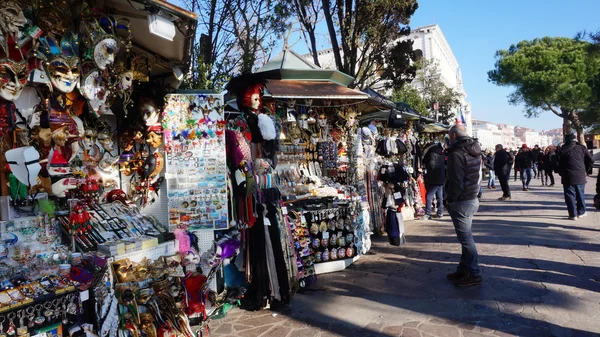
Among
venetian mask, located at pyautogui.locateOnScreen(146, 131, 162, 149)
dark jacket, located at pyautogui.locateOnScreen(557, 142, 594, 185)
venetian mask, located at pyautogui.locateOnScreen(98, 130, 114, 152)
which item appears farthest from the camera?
dark jacket, located at pyautogui.locateOnScreen(557, 142, 594, 185)

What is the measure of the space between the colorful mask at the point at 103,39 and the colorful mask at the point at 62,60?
11 cm

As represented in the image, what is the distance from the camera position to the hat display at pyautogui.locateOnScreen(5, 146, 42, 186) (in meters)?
2.54

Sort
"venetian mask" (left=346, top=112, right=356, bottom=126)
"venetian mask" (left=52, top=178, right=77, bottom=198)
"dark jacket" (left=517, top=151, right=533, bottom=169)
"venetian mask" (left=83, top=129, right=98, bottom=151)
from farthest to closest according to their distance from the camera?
"dark jacket" (left=517, top=151, right=533, bottom=169) → "venetian mask" (left=346, top=112, right=356, bottom=126) → "venetian mask" (left=83, top=129, right=98, bottom=151) → "venetian mask" (left=52, top=178, right=77, bottom=198)

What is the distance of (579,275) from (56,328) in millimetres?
5434

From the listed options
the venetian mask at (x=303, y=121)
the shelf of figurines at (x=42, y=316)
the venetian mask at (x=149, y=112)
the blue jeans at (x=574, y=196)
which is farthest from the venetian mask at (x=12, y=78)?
the blue jeans at (x=574, y=196)

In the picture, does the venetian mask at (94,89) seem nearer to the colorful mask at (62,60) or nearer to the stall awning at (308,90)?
the colorful mask at (62,60)

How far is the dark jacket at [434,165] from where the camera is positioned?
8.71 metres

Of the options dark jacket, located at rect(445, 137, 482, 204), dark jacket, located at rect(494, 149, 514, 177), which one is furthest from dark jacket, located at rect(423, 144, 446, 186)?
dark jacket, located at rect(445, 137, 482, 204)

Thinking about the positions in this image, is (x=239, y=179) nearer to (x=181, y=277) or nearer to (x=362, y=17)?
(x=181, y=277)

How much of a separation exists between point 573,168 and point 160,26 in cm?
803

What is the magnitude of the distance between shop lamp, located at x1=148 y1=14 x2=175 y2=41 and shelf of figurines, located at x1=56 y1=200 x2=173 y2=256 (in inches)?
59.1

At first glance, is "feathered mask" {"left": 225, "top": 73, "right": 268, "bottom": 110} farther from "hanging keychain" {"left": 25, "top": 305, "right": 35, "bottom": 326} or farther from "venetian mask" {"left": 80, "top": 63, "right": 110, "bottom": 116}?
"hanging keychain" {"left": 25, "top": 305, "right": 35, "bottom": 326}

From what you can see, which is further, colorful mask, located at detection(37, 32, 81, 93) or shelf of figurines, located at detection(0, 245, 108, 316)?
colorful mask, located at detection(37, 32, 81, 93)

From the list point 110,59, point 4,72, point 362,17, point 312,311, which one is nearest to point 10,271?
point 4,72
